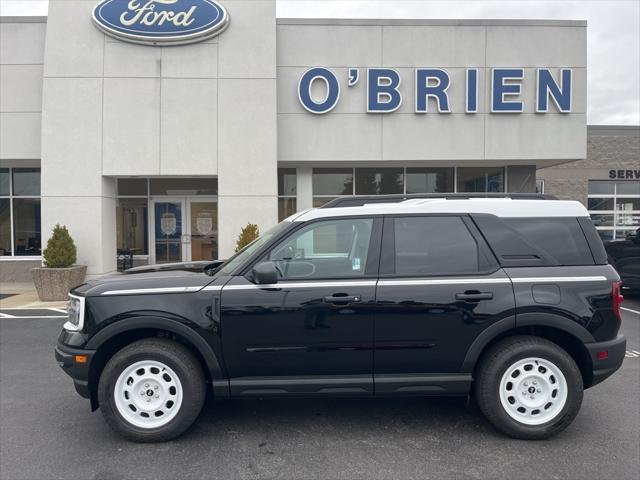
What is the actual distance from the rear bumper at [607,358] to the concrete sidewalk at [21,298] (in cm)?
980

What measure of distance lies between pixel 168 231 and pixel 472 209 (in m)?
11.2

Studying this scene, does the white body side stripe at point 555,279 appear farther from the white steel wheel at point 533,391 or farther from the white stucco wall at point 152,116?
the white stucco wall at point 152,116

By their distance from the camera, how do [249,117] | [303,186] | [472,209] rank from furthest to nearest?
1. [303,186]
2. [249,117]
3. [472,209]

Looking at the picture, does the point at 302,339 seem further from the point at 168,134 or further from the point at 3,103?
the point at 3,103

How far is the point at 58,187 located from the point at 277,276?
33.0 ft

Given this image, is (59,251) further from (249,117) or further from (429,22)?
(429,22)

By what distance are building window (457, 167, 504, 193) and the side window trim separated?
10.2m

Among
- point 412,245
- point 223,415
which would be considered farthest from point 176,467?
point 412,245

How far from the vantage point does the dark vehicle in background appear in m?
9.52

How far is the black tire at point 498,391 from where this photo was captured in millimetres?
3719

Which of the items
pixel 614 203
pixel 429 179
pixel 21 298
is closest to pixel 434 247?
pixel 429 179

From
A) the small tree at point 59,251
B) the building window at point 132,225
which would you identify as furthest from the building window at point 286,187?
the small tree at point 59,251

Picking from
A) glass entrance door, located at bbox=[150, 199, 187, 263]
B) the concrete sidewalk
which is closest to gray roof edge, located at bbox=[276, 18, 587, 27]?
glass entrance door, located at bbox=[150, 199, 187, 263]

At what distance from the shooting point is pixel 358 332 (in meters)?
3.70
